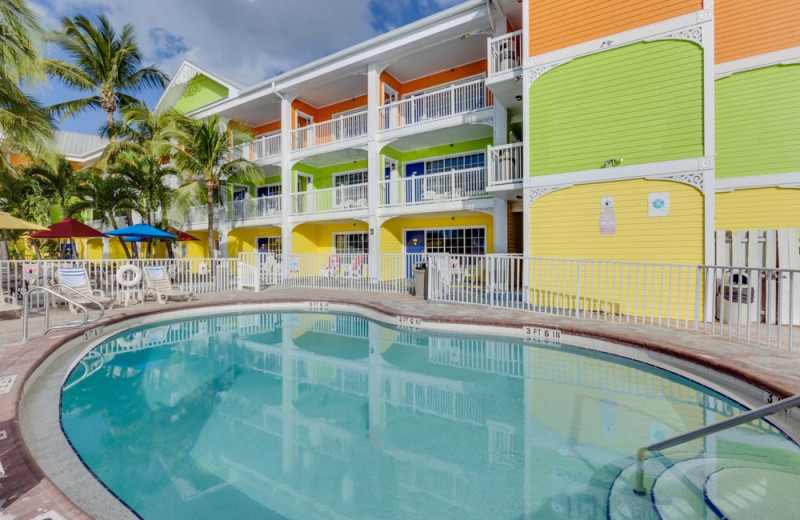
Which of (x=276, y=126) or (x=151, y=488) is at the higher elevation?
(x=276, y=126)

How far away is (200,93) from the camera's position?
2069 cm

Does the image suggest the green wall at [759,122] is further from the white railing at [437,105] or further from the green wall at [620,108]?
the white railing at [437,105]

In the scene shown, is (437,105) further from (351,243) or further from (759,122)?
(759,122)

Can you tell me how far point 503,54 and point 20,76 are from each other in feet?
39.8

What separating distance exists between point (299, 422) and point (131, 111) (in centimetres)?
1781

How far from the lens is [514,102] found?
11.4 metres

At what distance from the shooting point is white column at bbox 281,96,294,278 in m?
16.3

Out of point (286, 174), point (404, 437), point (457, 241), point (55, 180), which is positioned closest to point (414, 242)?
point (457, 241)

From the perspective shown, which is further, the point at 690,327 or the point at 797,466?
the point at 690,327

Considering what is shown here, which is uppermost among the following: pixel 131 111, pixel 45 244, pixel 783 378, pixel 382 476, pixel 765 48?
pixel 131 111

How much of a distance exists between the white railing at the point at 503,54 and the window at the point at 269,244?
1385 cm

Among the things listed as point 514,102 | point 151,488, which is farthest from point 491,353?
point 514,102

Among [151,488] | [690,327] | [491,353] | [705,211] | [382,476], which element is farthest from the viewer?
[705,211]

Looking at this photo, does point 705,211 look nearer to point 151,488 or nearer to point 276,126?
point 151,488
